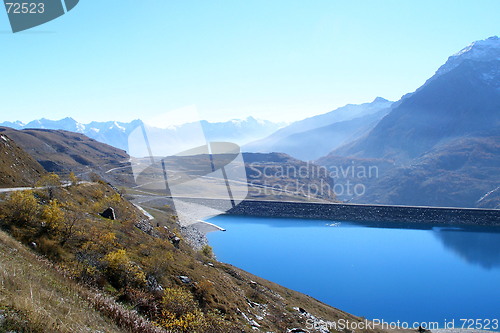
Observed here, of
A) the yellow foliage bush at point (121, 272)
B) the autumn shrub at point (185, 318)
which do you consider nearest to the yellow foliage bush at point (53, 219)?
the yellow foliage bush at point (121, 272)

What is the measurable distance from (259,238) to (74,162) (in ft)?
165

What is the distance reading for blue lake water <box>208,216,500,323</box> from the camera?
20.8 m

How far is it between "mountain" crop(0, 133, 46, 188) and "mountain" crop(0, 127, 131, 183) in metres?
43.4

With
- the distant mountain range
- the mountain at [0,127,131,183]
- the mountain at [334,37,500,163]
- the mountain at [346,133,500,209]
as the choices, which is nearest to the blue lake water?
the mountain at [0,127,131,183]

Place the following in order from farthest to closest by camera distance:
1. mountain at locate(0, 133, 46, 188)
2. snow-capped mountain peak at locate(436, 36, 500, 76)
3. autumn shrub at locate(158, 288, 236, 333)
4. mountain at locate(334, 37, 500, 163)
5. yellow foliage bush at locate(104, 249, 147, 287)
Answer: snow-capped mountain peak at locate(436, 36, 500, 76) < mountain at locate(334, 37, 500, 163) < mountain at locate(0, 133, 46, 188) < yellow foliage bush at locate(104, 249, 147, 287) < autumn shrub at locate(158, 288, 236, 333)

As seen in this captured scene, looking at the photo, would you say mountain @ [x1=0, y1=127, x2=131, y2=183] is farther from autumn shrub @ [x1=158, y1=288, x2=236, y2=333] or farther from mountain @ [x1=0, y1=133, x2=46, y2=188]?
autumn shrub @ [x1=158, y1=288, x2=236, y2=333]

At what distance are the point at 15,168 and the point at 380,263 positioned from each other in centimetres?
2761

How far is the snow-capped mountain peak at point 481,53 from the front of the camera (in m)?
169

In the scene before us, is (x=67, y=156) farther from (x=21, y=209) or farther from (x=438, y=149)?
(x=438, y=149)

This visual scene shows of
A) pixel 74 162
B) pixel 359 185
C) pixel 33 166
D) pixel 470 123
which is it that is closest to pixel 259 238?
pixel 33 166

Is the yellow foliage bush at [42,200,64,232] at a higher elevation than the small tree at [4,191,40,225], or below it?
below

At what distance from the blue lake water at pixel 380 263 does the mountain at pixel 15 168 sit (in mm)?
16268

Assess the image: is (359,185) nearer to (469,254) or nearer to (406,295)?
(469,254)

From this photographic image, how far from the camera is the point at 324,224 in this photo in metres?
45.5
